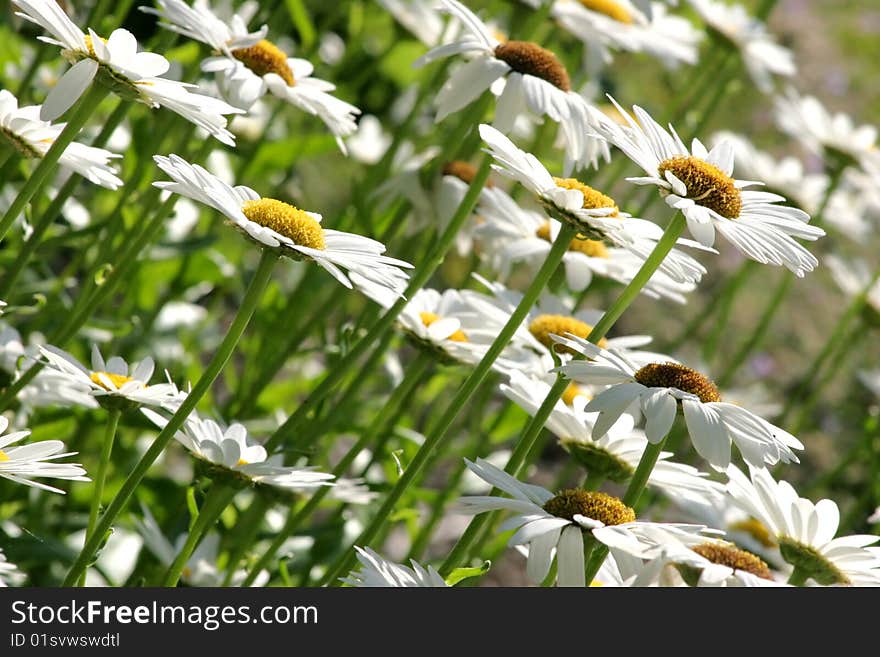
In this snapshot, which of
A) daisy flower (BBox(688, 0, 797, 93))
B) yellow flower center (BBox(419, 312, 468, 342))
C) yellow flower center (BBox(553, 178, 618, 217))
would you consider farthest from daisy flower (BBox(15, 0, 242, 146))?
daisy flower (BBox(688, 0, 797, 93))

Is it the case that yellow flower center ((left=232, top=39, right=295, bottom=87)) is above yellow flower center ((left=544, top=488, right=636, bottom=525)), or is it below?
above

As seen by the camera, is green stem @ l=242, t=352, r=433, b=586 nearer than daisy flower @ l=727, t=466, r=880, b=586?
No

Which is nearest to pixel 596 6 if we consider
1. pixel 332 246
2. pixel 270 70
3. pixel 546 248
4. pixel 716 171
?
pixel 546 248

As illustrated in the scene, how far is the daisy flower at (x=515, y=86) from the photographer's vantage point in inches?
56.0

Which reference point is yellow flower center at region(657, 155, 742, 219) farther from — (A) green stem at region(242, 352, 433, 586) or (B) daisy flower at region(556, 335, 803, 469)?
(A) green stem at region(242, 352, 433, 586)

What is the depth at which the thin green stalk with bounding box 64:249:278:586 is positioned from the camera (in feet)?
3.41

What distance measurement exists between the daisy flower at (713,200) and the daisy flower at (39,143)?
1.57 feet

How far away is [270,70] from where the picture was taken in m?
1.43

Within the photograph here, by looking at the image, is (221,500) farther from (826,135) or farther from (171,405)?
(826,135)

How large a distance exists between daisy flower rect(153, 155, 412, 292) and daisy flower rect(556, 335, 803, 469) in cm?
18

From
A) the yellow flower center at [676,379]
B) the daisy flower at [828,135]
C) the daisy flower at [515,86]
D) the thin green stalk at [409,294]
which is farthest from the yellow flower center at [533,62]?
the daisy flower at [828,135]

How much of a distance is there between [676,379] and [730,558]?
17cm

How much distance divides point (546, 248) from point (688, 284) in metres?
0.32
